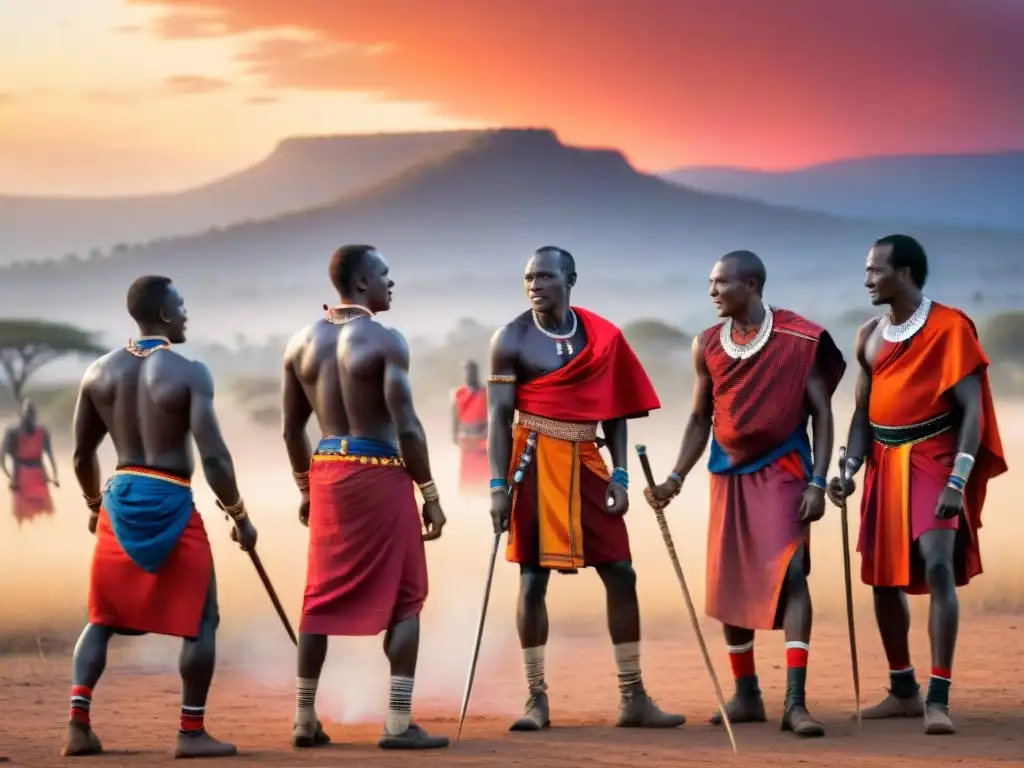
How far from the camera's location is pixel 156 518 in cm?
780

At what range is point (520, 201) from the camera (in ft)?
220

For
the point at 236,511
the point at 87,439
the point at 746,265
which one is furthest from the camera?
the point at 746,265

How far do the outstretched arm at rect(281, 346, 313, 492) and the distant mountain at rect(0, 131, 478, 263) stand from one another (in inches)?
1773

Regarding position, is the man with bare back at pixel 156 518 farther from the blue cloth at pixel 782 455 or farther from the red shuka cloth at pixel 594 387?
the blue cloth at pixel 782 455

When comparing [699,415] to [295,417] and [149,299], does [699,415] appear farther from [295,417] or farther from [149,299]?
[149,299]

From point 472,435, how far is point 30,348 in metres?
27.2

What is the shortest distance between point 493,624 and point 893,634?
695cm

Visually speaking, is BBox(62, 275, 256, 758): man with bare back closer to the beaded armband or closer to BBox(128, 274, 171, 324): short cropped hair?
BBox(128, 274, 171, 324): short cropped hair

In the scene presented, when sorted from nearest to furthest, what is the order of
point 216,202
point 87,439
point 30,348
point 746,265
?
point 87,439 < point 746,265 < point 30,348 < point 216,202

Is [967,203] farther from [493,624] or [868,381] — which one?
[868,381]

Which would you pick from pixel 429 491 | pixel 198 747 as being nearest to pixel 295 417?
pixel 429 491

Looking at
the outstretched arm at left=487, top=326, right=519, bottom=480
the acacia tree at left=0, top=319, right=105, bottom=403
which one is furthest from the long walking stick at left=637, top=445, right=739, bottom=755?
the acacia tree at left=0, top=319, right=105, bottom=403

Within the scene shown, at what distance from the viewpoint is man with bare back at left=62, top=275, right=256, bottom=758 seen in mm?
7770

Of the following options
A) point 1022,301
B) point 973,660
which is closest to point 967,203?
point 1022,301
